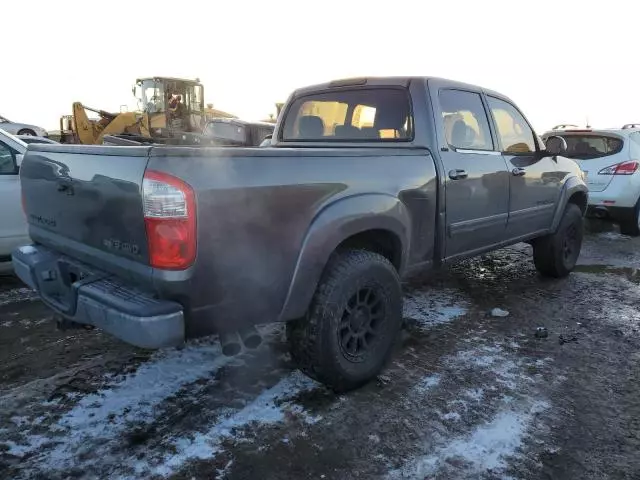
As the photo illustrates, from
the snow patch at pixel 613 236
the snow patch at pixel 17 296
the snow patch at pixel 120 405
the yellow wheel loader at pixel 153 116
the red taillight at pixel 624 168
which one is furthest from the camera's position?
the yellow wheel loader at pixel 153 116

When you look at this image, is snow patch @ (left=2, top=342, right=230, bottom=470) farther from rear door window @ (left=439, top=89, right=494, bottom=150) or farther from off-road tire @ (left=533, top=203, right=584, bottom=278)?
off-road tire @ (left=533, top=203, right=584, bottom=278)

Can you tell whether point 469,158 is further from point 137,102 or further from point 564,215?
point 137,102

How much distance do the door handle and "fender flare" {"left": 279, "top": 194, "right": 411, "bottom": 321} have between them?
780mm

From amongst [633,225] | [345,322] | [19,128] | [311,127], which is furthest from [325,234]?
[19,128]

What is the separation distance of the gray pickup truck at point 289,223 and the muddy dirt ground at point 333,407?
1.32 feet

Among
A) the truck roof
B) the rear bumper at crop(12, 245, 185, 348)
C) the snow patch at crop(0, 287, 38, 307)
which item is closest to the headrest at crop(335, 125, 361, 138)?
the truck roof

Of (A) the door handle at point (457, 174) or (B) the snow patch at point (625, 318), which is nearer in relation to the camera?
(A) the door handle at point (457, 174)

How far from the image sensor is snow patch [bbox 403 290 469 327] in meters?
4.29

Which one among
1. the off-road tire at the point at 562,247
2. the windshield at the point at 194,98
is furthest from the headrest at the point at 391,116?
the windshield at the point at 194,98

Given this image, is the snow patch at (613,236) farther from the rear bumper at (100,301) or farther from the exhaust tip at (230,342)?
the rear bumper at (100,301)

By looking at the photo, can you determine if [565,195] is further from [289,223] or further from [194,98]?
[194,98]

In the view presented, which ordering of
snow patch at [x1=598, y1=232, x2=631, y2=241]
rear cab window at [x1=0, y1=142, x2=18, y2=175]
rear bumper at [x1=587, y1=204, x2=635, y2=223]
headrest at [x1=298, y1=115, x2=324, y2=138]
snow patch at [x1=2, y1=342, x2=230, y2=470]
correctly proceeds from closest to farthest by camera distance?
snow patch at [x1=2, y1=342, x2=230, y2=470] < headrest at [x1=298, y1=115, x2=324, y2=138] < rear cab window at [x1=0, y1=142, x2=18, y2=175] < rear bumper at [x1=587, y1=204, x2=635, y2=223] < snow patch at [x1=598, y1=232, x2=631, y2=241]

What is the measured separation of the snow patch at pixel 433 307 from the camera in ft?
14.1

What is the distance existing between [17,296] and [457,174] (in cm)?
412
